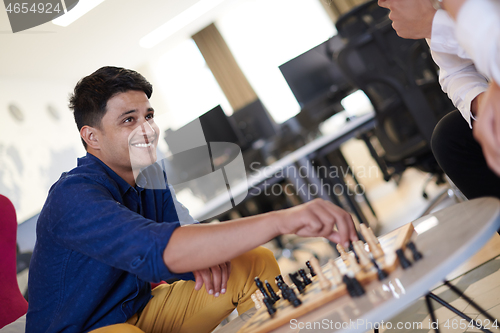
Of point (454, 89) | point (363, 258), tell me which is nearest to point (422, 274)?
point (363, 258)

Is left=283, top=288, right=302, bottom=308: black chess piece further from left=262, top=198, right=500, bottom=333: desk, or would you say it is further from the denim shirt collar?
the denim shirt collar

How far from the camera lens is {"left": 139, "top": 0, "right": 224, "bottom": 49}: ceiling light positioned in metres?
6.25

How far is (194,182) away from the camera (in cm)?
336

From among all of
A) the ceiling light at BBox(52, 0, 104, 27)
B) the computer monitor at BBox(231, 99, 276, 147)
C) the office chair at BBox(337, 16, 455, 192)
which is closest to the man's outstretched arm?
the office chair at BBox(337, 16, 455, 192)

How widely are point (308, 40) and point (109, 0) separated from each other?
3.77 metres

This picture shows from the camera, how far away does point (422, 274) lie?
1.76 ft

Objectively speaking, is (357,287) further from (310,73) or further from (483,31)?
(310,73)

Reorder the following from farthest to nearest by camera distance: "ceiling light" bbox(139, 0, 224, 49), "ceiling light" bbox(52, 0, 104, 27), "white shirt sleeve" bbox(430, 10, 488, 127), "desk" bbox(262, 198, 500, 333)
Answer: "ceiling light" bbox(139, 0, 224, 49), "ceiling light" bbox(52, 0, 104, 27), "white shirt sleeve" bbox(430, 10, 488, 127), "desk" bbox(262, 198, 500, 333)

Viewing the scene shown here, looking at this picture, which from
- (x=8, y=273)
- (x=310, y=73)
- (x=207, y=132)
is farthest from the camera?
(x=310, y=73)

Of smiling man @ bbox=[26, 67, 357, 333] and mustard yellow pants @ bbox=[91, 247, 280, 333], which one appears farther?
mustard yellow pants @ bbox=[91, 247, 280, 333]

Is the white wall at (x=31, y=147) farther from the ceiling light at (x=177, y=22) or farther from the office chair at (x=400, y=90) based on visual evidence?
the ceiling light at (x=177, y=22)

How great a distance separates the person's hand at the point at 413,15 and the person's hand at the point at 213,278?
83cm

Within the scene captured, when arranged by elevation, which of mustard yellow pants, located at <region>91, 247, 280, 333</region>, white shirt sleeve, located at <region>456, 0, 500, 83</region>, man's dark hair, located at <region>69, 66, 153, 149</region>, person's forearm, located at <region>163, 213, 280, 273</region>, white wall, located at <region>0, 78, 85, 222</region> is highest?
white wall, located at <region>0, 78, 85, 222</region>

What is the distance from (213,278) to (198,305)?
0.25m
